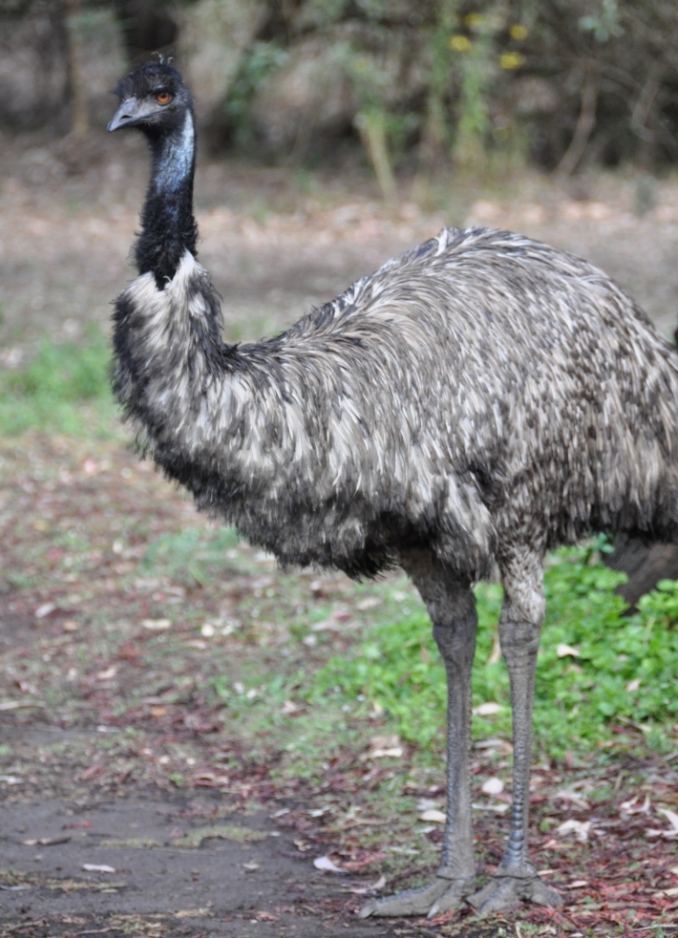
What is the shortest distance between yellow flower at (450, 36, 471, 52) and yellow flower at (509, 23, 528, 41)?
499 millimetres

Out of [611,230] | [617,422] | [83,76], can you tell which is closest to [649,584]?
[617,422]

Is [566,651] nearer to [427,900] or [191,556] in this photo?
[427,900]

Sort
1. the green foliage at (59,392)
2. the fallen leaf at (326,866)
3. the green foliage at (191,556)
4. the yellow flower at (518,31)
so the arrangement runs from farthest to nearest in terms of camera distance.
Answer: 1. the yellow flower at (518,31)
2. the green foliage at (59,392)
3. the green foliage at (191,556)
4. the fallen leaf at (326,866)

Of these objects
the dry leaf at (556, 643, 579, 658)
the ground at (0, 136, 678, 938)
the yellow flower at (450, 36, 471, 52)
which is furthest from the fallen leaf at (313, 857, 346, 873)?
the yellow flower at (450, 36, 471, 52)

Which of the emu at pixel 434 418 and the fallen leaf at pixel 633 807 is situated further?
the fallen leaf at pixel 633 807

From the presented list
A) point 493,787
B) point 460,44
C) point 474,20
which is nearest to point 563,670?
point 493,787

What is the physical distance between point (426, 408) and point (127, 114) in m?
1.06

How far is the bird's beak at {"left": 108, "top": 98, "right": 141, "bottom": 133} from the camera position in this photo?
3.41 metres

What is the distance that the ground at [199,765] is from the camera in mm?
3988

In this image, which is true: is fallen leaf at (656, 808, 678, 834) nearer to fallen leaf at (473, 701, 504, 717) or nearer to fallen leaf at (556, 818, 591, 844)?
fallen leaf at (556, 818, 591, 844)

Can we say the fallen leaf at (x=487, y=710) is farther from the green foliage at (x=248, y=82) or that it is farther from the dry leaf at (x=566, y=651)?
the green foliage at (x=248, y=82)

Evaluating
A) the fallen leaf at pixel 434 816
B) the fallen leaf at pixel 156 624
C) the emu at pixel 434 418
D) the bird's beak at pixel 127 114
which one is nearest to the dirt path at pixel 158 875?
the emu at pixel 434 418

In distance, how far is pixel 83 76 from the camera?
54.4 feet

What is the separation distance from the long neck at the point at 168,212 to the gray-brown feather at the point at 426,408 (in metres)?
0.05
